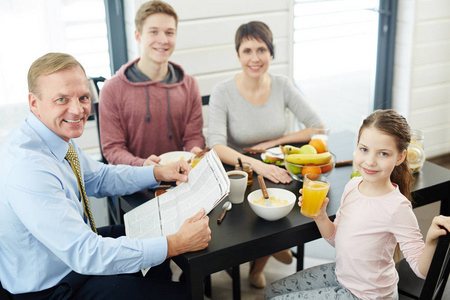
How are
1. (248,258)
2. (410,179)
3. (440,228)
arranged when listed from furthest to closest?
(410,179)
(248,258)
(440,228)

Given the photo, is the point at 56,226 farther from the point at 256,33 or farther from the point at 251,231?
the point at 256,33

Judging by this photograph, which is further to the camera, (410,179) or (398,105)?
(398,105)

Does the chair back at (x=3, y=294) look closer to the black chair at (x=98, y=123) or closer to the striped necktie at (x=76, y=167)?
the striped necktie at (x=76, y=167)

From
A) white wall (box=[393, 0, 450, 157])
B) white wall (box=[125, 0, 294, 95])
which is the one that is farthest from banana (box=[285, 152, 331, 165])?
white wall (box=[393, 0, 450, 157])

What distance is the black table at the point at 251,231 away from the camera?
140 centimetres

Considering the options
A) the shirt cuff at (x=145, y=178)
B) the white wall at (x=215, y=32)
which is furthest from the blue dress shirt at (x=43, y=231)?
the white wall at (x=215, y=32)

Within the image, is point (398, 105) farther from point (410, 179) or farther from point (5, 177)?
point (5, 177)

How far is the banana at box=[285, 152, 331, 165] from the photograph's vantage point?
5.90 feet

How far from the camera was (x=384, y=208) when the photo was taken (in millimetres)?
1430

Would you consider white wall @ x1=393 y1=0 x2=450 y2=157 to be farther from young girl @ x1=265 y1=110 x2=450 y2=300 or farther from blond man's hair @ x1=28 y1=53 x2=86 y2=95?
blond man's hair @ x1=28 y1=53 x2=86 y2=95

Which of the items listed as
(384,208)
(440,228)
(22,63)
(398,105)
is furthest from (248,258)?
(398,105)

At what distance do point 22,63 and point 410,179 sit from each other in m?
2.10

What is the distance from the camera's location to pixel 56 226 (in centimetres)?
133

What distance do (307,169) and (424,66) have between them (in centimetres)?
238
